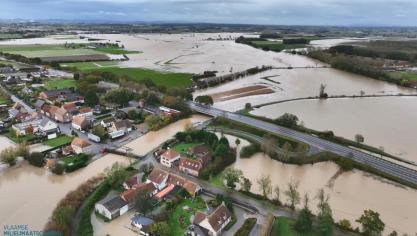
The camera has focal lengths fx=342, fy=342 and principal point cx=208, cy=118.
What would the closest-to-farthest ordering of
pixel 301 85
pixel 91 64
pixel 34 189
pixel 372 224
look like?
pixel 372 224, pixel 34 189, pixel 301 85, pixel 91 64

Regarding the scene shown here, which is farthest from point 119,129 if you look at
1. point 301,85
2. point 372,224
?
point 301,85

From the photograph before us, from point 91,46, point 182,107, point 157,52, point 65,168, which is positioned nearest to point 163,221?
point 65,168

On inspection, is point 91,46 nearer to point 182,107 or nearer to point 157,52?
point 157,52

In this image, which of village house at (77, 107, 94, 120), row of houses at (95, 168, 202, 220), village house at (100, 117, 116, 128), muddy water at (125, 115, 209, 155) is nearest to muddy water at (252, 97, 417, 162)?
muddy water at (125, 115, 209, 155)

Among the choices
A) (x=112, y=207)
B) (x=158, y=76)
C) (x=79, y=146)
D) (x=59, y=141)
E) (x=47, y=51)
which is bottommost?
(x=59, y=141)

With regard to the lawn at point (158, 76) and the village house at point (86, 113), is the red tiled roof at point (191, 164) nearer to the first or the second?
the village house at point (86, 113)

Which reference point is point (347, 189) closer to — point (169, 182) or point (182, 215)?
point (182, 215)

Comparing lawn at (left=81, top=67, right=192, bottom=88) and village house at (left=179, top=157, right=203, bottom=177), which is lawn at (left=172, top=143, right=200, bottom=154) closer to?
village house at (left=179, top=157, right=203, bottom=177)

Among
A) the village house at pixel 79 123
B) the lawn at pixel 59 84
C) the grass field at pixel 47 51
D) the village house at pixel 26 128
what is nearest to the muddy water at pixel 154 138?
the village house at pixel 79 123
